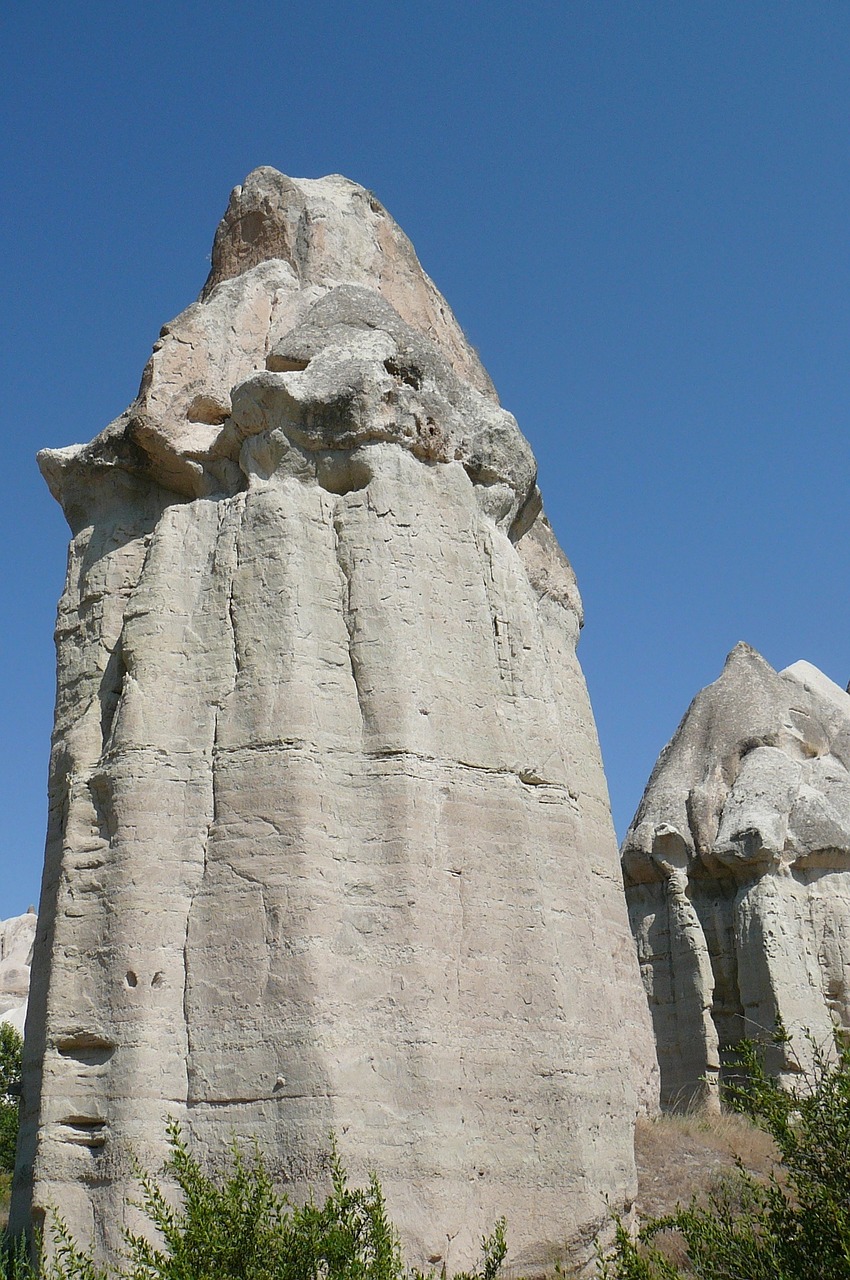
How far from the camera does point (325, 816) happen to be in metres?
8.72

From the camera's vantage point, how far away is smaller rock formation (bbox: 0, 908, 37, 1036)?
115 ft

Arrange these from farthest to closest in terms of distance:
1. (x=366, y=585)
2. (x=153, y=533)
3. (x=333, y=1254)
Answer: (x=153, y=533)
(x=366, y=585)
(x=333, y=1254)

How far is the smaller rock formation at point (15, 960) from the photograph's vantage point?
115 feet

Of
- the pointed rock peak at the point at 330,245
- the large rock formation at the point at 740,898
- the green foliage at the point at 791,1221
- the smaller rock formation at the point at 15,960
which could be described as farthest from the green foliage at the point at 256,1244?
the smaller rock formation at the point at 15,960

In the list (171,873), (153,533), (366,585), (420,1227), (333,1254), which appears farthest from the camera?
(153,533)

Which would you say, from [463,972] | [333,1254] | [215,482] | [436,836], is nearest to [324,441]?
[215,482]

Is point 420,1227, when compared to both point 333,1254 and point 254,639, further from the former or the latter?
point 254,639

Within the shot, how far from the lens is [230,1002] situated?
8.27 meters

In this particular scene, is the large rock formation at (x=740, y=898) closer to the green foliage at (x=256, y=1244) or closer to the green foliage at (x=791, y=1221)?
the green foliage at (x=791, y=1221)

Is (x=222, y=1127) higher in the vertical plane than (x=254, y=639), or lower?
lower

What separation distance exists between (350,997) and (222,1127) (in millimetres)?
1085

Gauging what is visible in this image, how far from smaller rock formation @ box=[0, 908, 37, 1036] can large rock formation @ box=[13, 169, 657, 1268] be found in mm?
24281

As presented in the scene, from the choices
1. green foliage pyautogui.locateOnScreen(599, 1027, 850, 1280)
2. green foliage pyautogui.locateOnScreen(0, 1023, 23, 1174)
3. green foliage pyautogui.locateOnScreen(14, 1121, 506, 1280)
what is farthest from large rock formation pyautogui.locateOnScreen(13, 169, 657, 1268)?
green foliage pyautogui.locateOnScreen(0, 1023, 23, 1174)

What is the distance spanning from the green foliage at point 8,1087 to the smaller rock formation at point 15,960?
6095 millimetres
